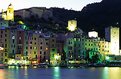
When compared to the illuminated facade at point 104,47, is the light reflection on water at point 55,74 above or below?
below

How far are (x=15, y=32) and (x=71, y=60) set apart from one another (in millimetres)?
20325

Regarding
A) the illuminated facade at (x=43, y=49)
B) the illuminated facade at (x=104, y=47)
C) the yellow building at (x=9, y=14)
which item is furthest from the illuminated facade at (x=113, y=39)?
the yellow building at (x=9, y=14)

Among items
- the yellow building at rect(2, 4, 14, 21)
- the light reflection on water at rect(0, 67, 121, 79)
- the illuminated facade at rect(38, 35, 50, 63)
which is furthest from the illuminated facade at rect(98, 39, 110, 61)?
the light reflection on water at rect(0, 67, 121, 79)

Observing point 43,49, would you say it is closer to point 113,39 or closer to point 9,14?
point 9,14

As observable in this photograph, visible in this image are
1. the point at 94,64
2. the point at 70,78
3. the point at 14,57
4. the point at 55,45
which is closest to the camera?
the point at 70,78

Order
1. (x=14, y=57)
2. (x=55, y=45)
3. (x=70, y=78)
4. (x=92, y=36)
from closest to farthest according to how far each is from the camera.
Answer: (x=70, y=78), (x=14, y=57), (x=55, y=45), (x=92, y=36)

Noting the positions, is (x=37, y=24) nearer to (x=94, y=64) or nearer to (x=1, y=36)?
(x=94, y=64)

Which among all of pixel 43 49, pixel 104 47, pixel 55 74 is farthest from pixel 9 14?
pixel 55 74

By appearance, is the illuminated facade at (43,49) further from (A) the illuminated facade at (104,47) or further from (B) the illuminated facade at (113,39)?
(B) the illuminated facade at (113,39)

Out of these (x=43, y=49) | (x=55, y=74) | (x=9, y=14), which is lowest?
(x=55, y=74)

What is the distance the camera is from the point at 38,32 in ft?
409

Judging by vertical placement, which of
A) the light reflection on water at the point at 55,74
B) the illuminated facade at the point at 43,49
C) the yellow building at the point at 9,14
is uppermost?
the yellow building at the point at 9,14

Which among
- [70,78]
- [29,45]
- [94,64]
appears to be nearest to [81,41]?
[94,64]

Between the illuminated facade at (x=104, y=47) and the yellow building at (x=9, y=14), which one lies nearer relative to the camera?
the yellow building at (x=9, y=14)
